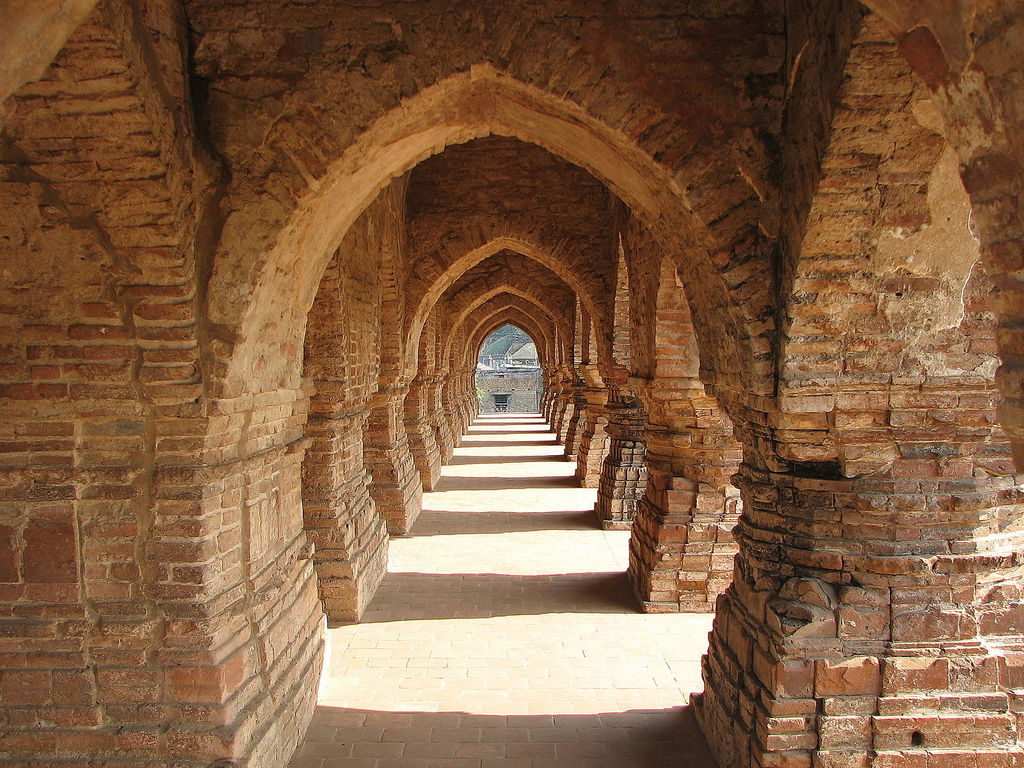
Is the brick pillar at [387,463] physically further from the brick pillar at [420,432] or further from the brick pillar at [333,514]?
the brick pillar at [333,514]

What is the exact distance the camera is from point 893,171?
9.32 ft

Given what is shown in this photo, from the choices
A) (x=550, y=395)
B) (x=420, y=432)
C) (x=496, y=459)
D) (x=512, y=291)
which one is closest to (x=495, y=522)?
(x=420, y=432)

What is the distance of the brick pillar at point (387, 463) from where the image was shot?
812 centimetres

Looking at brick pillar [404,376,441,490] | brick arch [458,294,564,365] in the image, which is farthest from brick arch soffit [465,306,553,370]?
brick pillar [404,376,441,490]

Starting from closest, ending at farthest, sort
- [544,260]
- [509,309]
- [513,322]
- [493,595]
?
[493,595] → [544,260] → [509,309] → [513,322]

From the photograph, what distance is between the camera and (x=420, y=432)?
10.8 meters

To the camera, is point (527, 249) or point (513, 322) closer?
point (527, 249)

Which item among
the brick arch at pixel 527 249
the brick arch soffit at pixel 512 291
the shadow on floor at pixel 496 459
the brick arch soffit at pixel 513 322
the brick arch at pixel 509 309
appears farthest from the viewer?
the brick arch soffit at pixel 513 322

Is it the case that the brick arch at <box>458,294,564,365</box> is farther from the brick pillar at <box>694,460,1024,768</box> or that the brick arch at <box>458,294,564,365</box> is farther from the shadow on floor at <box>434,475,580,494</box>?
the brick pillar at <box>694,460,1024,768</box>

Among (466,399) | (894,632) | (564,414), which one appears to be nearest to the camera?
(894,632)

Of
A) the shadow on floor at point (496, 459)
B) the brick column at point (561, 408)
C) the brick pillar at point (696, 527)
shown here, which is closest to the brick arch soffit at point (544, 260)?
the brick pillar at point (696, 527)

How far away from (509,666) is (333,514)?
5.96 feet

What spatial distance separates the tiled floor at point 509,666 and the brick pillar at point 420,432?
8.23ft

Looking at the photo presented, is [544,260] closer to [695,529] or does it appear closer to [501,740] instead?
[695,529]
